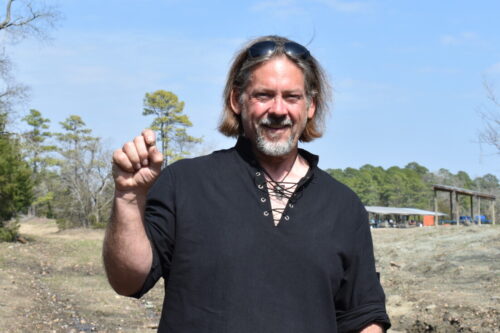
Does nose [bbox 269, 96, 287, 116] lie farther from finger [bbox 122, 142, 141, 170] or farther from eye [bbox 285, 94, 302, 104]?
finger [bbox 122, 142, 141, 170]

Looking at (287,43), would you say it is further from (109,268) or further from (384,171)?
(384,171)

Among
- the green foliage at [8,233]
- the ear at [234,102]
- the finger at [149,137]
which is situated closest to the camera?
the finger at [149,137]

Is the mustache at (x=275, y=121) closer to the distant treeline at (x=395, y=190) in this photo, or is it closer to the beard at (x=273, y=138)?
the beard at (x=273, y=138)

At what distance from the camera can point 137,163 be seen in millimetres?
2105

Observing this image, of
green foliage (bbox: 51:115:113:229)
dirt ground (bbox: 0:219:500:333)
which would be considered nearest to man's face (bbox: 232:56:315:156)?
dirt ground (bbox: 0:219:500:333)

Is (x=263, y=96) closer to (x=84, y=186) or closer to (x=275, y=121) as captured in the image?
(x=275, y=121)

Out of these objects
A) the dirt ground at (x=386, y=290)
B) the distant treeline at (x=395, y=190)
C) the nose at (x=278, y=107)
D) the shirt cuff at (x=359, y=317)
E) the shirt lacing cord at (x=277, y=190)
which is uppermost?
the distant treeline at (x=395, y=190)

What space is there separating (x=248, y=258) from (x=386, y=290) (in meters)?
12.9

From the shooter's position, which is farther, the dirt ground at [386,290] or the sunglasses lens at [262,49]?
the dirt ground at [386,290]

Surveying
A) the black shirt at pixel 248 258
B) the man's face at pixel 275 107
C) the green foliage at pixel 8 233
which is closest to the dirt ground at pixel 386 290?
the green foliage at pixel 8 233

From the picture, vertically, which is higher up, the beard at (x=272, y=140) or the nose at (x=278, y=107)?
the nose at (x=278, y=107)

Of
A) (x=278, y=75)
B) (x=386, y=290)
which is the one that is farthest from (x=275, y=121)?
(x=386, y=290)

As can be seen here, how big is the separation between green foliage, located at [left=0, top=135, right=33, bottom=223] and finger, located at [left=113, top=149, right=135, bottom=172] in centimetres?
2560

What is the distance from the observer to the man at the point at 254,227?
7.45 feet
